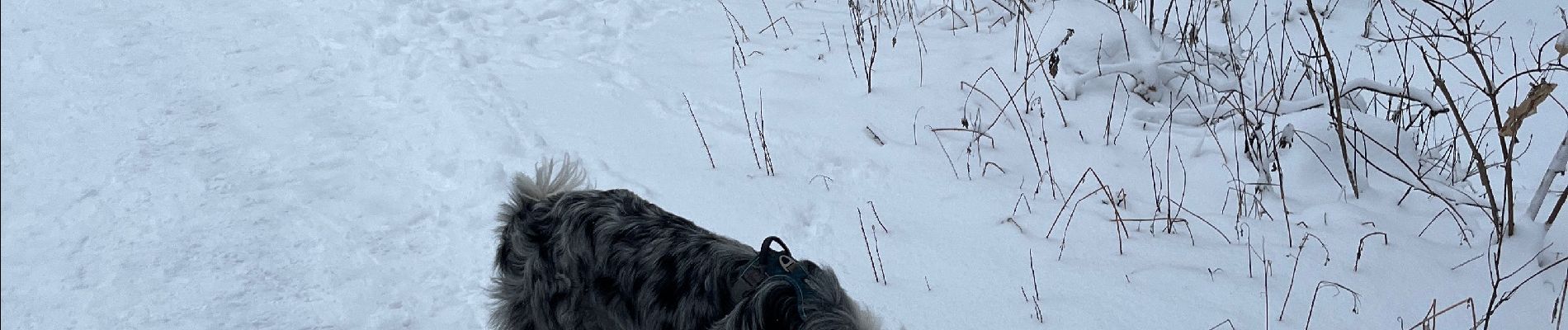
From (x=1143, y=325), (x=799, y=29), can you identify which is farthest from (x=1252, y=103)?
(x=799, y=29)

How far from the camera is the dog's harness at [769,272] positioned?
93.6 inches

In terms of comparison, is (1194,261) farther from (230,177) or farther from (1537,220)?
(230,177)

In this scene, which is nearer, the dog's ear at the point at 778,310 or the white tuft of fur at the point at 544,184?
the dog's ear at the point at 778,310

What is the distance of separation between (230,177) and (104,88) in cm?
186

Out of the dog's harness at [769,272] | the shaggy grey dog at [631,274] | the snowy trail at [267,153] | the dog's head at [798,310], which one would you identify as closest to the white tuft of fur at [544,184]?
the shaggy grey dog at [631,274]

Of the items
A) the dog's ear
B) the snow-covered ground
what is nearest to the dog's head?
the dog's ear

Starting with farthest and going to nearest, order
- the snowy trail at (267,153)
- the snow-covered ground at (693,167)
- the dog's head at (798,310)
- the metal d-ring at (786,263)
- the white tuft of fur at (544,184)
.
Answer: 1. the snowy trail at (267,153)
2. the snow-covered ground at (693,167)
3. the white tuft of fur at (544,184)
4. the metal d-ring at (786,263)
5. the dog's head at (798,310)

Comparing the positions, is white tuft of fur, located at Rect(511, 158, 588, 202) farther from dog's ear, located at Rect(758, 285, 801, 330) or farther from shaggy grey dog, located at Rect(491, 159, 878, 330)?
dog's ear, located at Rect(758, 285, 801, 330)

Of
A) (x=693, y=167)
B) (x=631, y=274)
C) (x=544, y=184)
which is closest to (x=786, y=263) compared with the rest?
(x=631, y=274)

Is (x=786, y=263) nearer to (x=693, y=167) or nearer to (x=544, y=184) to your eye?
(x=544, y=184)

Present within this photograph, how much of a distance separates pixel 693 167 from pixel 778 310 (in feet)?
8.99

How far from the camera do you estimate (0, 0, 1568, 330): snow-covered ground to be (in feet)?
12.7

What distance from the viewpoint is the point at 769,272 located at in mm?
2449

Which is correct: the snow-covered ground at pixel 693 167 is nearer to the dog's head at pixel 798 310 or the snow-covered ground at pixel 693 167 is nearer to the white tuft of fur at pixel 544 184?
the white tuft of fur at pixel 544 184
